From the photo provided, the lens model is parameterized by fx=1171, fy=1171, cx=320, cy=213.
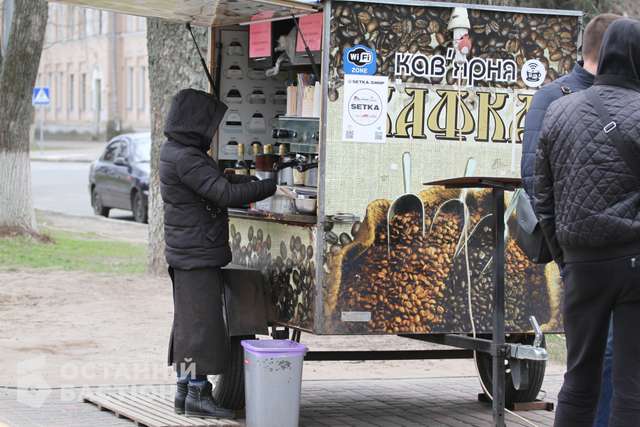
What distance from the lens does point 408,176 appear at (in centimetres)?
628

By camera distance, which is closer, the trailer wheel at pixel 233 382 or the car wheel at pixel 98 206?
the trailer wheel at pixel 233 382

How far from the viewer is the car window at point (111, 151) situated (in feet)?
70.5

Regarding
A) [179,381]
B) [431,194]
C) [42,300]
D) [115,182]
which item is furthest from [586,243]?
[115,182]

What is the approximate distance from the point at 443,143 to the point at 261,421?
178 cm

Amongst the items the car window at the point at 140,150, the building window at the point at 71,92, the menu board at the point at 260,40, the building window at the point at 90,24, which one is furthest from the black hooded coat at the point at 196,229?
the building window at the point at 71,92

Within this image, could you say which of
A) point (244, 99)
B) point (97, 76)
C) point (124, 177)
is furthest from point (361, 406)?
point (97, 76)

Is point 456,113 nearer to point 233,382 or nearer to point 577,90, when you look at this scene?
point 577,90

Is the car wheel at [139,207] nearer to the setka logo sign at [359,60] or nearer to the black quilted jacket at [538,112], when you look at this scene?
the setka logo sign at [359,60]

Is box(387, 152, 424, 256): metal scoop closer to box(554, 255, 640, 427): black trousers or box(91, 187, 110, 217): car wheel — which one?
box(554, 255, 640, 427): black trousers

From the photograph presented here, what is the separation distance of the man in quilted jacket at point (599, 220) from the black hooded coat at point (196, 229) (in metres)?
2.00

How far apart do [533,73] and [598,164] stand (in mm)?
1966

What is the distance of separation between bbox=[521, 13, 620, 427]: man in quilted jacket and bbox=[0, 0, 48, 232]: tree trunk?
10.5m

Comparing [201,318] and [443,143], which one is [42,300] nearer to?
[201,318]

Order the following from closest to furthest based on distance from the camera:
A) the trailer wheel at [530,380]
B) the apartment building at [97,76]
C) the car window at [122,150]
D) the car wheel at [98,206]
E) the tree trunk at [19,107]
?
the trailer wheel at [530,380] < the tree trunk at [19,107] < the car window at [122,150] < the car wheel at [98,206] < the apartment building at [97,76]
